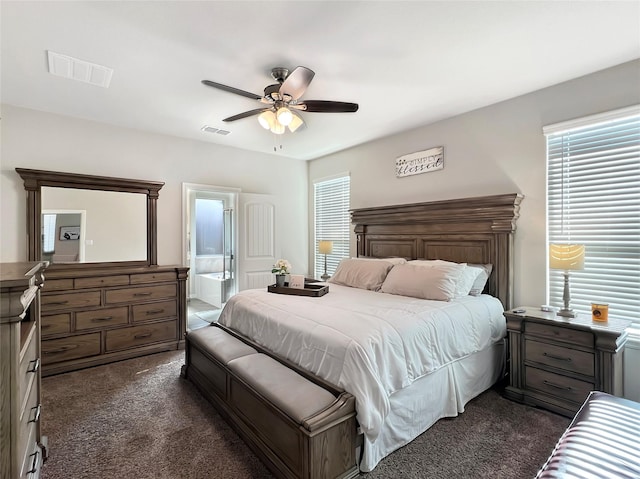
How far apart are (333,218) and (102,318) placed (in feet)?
11.6

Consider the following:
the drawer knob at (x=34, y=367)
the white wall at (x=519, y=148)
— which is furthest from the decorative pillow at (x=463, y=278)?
the drawer knob at (x=34, y=367)

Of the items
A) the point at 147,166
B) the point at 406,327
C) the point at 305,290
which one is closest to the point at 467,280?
the point at 406,327

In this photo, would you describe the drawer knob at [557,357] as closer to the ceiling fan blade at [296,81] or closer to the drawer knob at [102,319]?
the ceiling fan blade at [296,81]

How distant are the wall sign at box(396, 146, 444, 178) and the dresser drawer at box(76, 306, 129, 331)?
3832 mm

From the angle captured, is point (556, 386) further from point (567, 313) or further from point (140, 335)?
point (140, 335)

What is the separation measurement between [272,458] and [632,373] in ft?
9.39

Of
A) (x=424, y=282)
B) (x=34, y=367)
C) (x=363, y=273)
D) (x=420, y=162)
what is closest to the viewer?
(x=34, y=367)

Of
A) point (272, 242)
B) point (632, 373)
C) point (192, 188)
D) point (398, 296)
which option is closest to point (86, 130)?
point (192, 188)

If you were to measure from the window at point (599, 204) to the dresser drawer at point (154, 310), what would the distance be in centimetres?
415

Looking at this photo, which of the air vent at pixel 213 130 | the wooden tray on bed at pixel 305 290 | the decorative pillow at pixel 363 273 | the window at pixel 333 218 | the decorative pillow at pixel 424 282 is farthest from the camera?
the window at pixel 333 218

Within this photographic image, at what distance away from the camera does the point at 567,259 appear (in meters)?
2.49

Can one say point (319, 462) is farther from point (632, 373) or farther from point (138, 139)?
point (138, 139)

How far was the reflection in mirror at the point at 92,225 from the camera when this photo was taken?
351cm

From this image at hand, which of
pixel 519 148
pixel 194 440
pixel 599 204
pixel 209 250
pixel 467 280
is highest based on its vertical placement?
pixel 519 148
